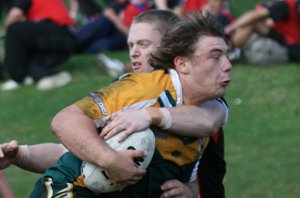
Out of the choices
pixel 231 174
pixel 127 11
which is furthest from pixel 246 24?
pixel 231 174

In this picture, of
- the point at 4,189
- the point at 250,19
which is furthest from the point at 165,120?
the point at 250,19

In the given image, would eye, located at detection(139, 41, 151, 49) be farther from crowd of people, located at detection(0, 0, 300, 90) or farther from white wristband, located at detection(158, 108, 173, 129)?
crowd of people, located at detection(0, 0, 300, 90)

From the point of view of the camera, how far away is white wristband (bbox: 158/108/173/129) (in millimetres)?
3738

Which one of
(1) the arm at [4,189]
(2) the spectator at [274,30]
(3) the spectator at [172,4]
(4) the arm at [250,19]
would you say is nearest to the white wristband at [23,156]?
(1) the arm at [4,189]

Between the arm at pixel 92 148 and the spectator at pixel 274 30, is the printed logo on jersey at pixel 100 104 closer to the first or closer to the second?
the arm at pixel 92 148

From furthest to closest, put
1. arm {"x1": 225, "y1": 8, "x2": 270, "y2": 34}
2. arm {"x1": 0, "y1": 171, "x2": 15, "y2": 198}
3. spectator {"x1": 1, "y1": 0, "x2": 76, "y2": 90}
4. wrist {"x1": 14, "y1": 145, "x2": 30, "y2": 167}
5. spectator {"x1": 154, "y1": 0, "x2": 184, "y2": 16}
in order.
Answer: spectator {"x1": 154, "y1": 0, "x2": 184, "y2": 16} < arm {"x1": 225, "y1": 8, "x2": 270, "y2": 34} < spectator {"x1": 1, "y1": 0, "x2": 76, "y2": 90} < arm {"x1": 0, "y1": 171, "x2": 15, "y2": 198} < wrist {"x1": 14, "y1": 145, "x2": 30, "y2": 167}

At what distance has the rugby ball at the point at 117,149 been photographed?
363 centimetres

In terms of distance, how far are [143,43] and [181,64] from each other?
1.60 ft

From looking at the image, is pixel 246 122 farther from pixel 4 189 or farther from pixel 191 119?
pixel 191 119

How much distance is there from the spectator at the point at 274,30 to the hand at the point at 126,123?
7.54 m

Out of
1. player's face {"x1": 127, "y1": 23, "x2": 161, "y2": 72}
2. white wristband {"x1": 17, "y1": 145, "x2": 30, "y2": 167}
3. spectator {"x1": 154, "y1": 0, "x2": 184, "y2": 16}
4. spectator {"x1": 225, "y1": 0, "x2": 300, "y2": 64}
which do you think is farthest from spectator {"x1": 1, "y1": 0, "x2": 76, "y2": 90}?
white wristband {"x1": 17, "y1": 145, "x2": 30, "y2": 167}

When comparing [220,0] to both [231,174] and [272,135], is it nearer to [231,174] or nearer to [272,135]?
[272,135]

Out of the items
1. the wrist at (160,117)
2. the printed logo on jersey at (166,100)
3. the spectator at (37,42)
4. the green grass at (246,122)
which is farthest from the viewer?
the spectator at (37,42)

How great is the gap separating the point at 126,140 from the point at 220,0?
7.81 meters
